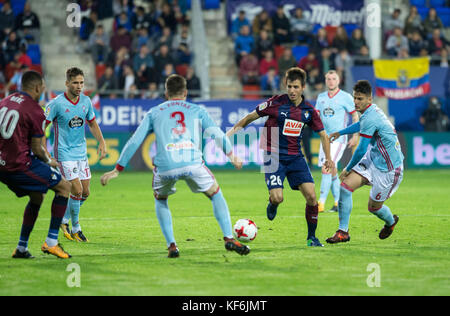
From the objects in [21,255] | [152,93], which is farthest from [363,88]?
[152,93]

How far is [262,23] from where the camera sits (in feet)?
81.1

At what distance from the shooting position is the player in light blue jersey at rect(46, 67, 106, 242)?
986 centimetres

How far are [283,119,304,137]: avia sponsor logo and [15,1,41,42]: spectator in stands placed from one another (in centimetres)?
1513

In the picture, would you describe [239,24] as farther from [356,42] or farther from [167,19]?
[356,42]

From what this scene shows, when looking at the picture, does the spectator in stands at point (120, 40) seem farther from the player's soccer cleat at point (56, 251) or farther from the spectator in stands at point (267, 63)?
the player's soccer cleat at point (56, 251)

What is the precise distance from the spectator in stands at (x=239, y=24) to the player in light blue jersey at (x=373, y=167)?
50.7 ft

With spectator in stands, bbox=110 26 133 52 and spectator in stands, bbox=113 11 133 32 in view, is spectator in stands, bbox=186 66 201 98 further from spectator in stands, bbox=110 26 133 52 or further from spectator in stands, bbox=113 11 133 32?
spectator in stands, bbox=113 11 133 32

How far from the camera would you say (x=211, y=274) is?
730cm

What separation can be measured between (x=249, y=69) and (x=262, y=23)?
1942 millimetres

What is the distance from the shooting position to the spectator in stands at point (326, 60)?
23.4 metres

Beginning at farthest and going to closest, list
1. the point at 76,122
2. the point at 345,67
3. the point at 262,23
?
1. the point at 262,23
2. the point at 345,67
3. the point at 76,122

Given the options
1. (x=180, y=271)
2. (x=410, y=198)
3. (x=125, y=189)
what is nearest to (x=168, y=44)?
(x=125, y=189)

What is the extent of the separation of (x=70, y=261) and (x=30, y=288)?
1.53m

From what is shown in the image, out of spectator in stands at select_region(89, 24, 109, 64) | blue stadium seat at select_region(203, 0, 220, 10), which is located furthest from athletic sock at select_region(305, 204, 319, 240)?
blue stadium seat at select_region(203, 0, 220, 10)
